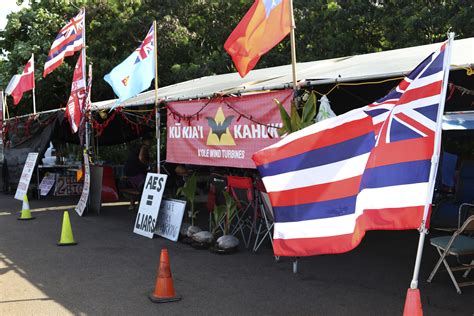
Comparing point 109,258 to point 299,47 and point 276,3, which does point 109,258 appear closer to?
point 276,3

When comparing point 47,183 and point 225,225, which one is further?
point 47,183

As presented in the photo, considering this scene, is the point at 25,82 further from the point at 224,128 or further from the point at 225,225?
the point at 225,225

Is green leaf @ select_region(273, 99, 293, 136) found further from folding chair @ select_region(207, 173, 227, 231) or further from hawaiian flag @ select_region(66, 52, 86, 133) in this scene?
hawaiian flag @ select_region(66, 52, 86, 133)

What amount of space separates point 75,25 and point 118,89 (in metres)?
3.82

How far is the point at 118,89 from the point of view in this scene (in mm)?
9102

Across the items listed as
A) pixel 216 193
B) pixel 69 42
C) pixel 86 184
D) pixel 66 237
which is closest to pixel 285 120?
pixel 216 193

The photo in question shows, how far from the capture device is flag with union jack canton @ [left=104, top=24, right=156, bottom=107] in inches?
358

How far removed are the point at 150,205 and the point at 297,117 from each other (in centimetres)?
384

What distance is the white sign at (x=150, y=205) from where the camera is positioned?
29.6ft

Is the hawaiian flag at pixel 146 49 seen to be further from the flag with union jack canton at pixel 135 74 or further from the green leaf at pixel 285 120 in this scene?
the green leaf at pixel 285 120

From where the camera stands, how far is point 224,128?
26.7ft

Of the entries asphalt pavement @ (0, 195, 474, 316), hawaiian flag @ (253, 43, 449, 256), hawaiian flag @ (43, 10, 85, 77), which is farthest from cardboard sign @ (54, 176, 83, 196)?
hawaiian flag @ (253, 43, 449, 256)

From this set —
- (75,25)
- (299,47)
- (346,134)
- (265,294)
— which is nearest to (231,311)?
(265,294)

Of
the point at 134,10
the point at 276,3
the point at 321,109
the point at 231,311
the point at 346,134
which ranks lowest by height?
the point at 231,311
